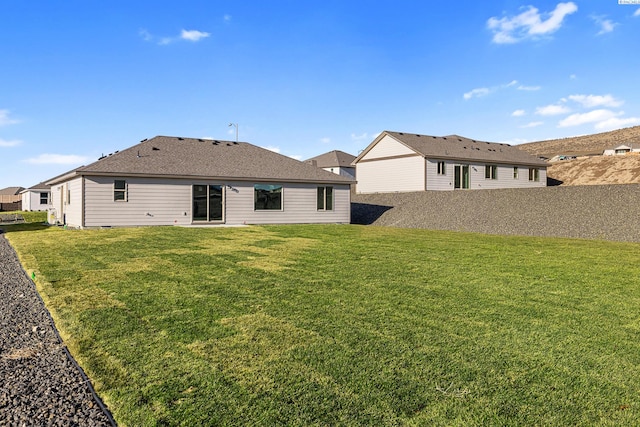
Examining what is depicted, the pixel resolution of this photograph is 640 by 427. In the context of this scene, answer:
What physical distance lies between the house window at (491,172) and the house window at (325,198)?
15.9 metres

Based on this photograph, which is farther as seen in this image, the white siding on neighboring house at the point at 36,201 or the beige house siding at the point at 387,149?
the white siding on neighboring house at the point at 36,201

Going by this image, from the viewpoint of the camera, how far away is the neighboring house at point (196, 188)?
17.8 m

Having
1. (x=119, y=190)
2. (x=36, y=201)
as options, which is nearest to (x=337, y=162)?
(x=119, y=190)

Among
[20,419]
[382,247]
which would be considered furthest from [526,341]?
[382,247]

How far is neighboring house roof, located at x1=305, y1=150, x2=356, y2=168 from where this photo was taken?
49594mm

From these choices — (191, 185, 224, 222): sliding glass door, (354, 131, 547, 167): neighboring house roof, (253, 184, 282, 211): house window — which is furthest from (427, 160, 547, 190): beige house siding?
(191, 185, 224, 222): sliding glass door

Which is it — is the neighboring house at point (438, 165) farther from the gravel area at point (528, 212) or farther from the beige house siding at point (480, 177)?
the gravel area at point (528, 212)

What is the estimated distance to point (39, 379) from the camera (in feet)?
10.8

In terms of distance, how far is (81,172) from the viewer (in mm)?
16922

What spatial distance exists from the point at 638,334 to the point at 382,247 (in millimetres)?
7537

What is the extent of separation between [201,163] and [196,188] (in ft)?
5.21

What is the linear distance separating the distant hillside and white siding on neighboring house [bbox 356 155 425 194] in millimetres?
53325

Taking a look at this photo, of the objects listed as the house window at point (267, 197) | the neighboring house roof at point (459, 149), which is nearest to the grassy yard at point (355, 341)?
the house window at point (267, 197)

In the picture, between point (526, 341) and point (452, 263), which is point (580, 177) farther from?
point (526, 341)
